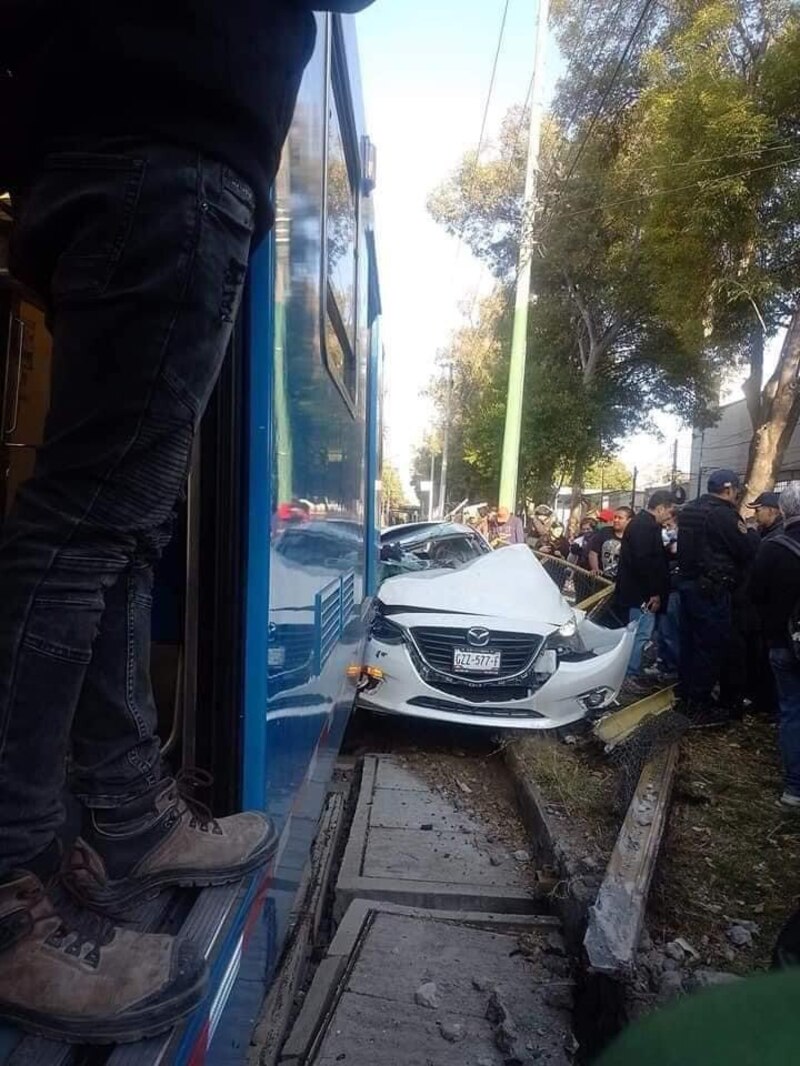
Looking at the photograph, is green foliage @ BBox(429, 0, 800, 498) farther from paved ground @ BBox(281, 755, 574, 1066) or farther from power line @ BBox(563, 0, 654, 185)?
paved ground @ BBox(281, 755, 574, 1066)

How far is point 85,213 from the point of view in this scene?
1.16m

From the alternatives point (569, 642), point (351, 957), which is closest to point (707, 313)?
point (569, 642)

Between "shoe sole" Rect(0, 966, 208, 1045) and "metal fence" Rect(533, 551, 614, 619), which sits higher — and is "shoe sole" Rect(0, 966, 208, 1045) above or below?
above

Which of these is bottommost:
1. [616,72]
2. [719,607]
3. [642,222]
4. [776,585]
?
[719,607]

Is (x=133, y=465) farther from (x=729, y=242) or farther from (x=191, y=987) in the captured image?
(x=729, y=242)

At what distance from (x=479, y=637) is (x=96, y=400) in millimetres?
4771

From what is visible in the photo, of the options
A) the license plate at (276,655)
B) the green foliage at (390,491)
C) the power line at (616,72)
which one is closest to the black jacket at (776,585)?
the license plate at (276,655)

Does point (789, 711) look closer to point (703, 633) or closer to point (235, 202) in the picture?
point (703, 633)

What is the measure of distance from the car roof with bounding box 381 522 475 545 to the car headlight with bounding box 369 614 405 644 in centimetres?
300

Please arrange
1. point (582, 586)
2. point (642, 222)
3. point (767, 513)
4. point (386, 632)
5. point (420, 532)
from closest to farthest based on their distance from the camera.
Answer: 1. point (386, 632)
2. point (767, 513)
3. point (420, 532)
4. point (582, 586)
5. point (642, 222)

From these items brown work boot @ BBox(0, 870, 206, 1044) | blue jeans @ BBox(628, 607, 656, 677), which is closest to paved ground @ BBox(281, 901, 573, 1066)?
brown work boot @ BBox(0, 870, 206, 1044)

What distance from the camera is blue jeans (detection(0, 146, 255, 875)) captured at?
3.63 feet

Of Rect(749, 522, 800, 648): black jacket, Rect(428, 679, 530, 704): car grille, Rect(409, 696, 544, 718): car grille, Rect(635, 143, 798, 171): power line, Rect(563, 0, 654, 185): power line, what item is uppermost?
Rect(563, 0, 654, 185): power line

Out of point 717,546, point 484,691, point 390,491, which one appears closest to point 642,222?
point 717,546
